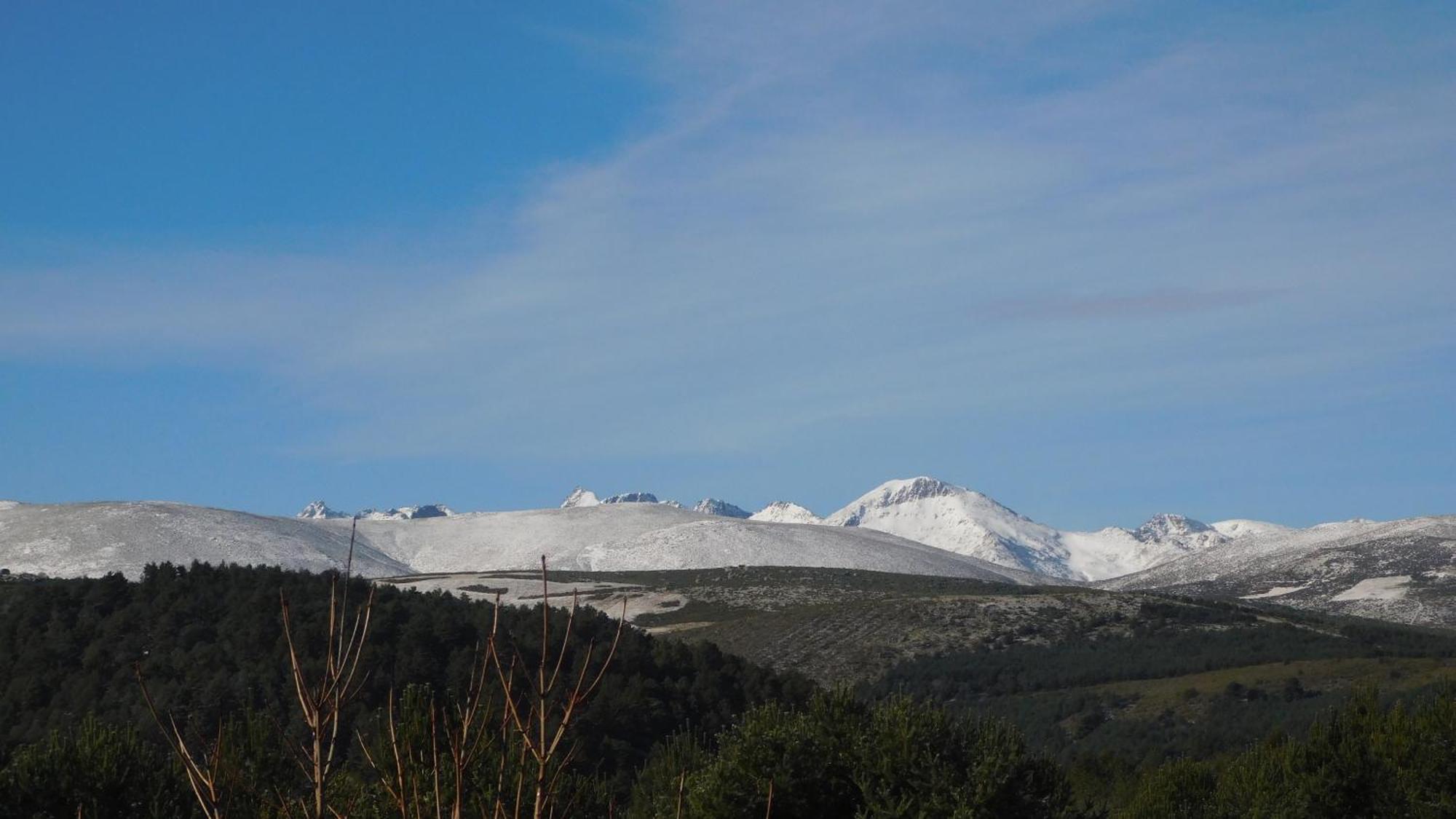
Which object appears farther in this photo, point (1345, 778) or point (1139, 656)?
point (1139, 656)

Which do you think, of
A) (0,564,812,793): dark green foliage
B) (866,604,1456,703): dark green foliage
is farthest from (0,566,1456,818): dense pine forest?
(866,604,1456,703): dark green foliage

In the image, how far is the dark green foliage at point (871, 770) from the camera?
31.7 meters

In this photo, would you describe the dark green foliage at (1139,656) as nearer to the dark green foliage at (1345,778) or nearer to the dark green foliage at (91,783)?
the dark green foliage at (1345,778)

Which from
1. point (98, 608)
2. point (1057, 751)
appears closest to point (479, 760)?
point (98, 608)

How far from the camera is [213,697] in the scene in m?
58.2

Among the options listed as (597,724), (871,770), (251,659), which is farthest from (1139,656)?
(871,770)

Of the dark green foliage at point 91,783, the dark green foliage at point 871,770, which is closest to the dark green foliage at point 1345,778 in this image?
the dark green foliage at point 871,770

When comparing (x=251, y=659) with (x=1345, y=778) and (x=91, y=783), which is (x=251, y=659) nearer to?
(x=91, y=783)

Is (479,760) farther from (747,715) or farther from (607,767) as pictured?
(607,767)

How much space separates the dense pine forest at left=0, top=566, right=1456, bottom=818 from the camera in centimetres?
1614

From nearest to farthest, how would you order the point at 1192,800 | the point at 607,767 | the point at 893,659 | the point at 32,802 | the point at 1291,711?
the point at 32,802 < the point at 1192,800 < the point at 607,767 < the point at 1291,711 < the point at 893,659

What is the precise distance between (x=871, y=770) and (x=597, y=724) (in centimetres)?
2717

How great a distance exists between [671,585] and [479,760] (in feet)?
476

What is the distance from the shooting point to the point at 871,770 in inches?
1273
